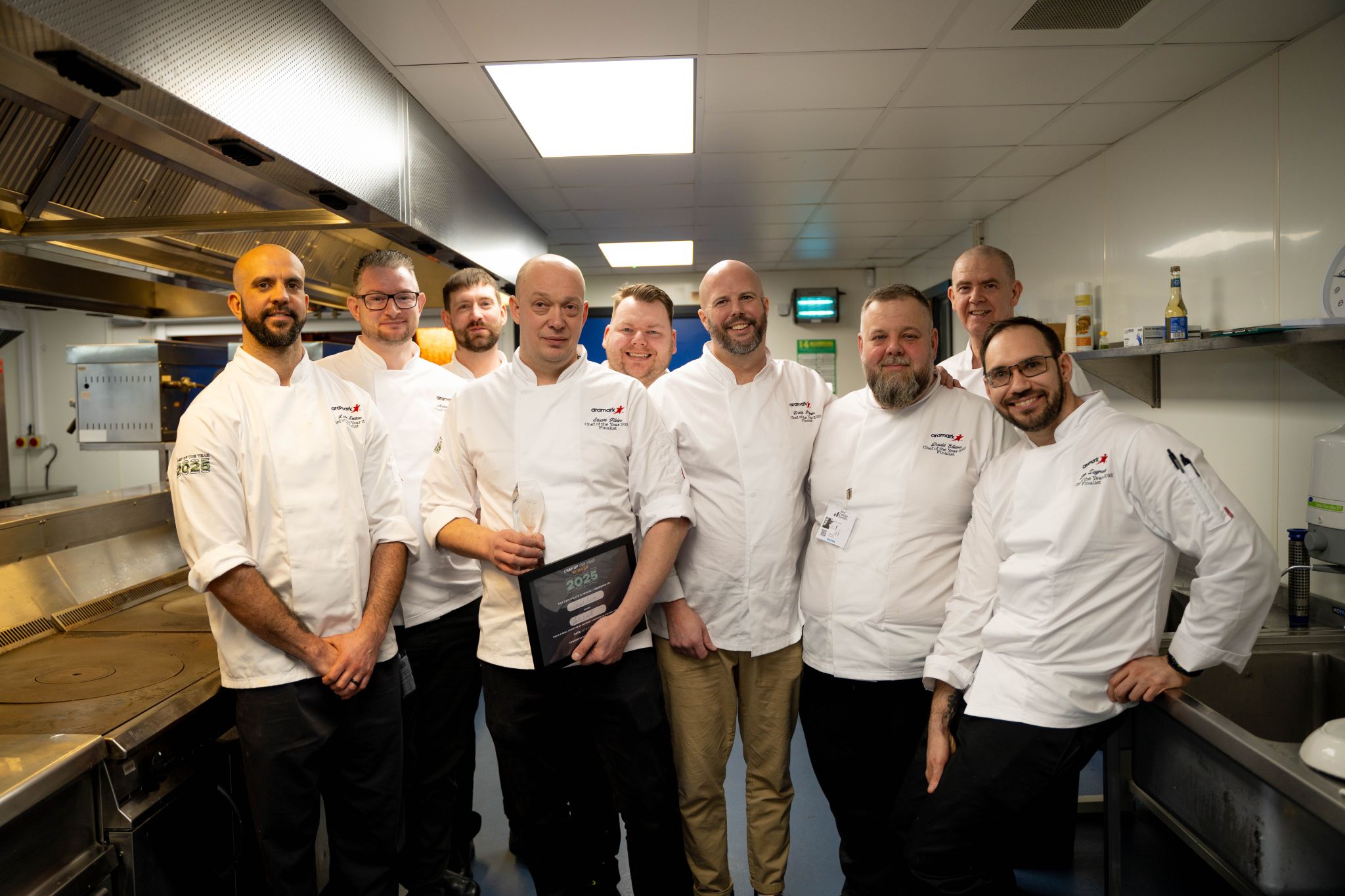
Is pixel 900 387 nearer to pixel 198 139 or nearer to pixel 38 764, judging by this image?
pixel 198 139

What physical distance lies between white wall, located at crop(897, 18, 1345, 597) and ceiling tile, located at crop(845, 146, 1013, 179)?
60 cm

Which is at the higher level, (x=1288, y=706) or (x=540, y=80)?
(x=540, y=80)

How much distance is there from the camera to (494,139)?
352 cm

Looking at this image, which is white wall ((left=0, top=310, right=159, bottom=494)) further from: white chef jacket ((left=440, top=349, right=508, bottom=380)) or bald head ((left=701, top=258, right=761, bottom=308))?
bald head ((left=701, top=258, right=761, bottom=308))

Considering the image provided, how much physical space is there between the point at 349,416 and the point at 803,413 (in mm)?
1232

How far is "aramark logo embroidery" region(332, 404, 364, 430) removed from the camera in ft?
6.20

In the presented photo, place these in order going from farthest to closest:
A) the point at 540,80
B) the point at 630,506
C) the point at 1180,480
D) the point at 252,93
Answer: the point at 540,80 < the point at 630,506 < the point at 252,93 < the point at 1180,480

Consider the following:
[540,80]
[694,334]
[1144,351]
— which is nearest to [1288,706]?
[1144,351]

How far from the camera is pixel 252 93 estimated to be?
1.85 meters

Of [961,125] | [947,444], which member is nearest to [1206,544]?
[947,444]

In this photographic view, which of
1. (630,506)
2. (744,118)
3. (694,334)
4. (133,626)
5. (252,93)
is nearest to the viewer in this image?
(252,93)

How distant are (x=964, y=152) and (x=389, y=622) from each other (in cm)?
352

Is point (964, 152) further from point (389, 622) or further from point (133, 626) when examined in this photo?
point (133, 626)

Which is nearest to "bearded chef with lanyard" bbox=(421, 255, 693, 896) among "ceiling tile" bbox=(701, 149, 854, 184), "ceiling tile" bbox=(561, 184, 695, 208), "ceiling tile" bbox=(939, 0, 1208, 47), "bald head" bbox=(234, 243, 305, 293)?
"bald head" bbox=(234, 243, 305, 293)
